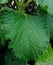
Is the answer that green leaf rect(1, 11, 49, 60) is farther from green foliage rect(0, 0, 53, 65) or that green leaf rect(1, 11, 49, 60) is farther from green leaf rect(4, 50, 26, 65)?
green leaf rect(4, 50, 26, 65)

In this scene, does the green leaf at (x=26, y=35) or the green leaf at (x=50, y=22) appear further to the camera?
Result: the green leaf at (x=50, y=22)

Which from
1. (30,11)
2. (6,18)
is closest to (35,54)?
(6,18)

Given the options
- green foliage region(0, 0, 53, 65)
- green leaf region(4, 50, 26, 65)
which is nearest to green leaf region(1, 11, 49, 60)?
green foliage region(0, 0, 53, 65)

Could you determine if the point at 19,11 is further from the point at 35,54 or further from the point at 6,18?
the point at 35,54

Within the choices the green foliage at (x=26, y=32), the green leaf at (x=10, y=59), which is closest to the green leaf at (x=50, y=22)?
the green foliage at (x=26, y=32)

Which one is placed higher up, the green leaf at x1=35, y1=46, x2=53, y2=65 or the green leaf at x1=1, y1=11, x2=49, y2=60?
the green leaf at x1=1, y1=11, x2=49, y2=60

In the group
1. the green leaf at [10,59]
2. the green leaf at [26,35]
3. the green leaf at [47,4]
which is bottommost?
the green leaf at [10,59]

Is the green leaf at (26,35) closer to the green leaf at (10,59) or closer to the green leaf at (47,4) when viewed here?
the green leaf at (47,4)

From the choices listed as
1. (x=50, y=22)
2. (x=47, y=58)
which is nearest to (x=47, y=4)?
(x=50, y=22)

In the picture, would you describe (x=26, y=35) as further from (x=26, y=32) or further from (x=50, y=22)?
(x=50, y=22)
